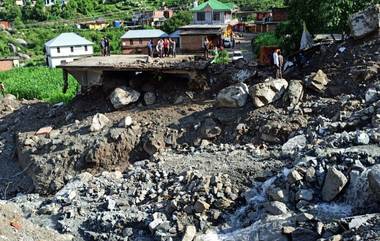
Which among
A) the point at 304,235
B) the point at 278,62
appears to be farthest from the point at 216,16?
the point at 304,235

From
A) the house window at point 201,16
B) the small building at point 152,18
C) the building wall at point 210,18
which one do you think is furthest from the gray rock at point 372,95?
the small building at point 152,18

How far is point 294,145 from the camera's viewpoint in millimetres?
16703

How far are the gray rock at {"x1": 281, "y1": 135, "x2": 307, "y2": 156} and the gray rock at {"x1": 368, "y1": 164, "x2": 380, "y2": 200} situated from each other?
4.19m

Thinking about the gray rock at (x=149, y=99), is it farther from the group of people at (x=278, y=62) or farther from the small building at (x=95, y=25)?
the small building at (x=95, y=25)

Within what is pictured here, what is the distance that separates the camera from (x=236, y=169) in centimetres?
1578

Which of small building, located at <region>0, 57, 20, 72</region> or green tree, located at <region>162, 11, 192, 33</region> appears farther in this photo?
green tree, located at <region>162, 11, 192, 33</region>

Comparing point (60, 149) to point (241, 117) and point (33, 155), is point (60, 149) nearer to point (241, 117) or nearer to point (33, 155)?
point (33, 155)

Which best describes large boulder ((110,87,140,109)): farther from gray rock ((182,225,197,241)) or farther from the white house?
the white house

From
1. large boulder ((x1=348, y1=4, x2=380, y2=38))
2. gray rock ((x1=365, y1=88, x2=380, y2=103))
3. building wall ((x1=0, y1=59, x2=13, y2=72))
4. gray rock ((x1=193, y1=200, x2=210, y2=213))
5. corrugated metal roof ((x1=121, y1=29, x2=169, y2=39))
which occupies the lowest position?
building wall ((x1=0, y1=59, x2=13, y2=72))

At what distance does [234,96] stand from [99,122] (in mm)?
5634

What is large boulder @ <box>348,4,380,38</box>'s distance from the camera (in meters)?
19.9

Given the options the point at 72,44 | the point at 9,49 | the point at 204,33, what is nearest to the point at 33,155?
the point at 204,33

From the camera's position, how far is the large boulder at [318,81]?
63.4 ft

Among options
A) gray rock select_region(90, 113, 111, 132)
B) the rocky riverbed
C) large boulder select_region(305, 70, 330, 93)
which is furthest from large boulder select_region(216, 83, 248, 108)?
gray rock select_region(90, 113, 111, 132)
